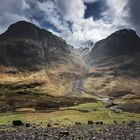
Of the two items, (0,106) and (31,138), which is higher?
(0,106)

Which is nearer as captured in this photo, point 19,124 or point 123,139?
point 123,139

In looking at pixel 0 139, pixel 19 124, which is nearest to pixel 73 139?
pixel 0 139

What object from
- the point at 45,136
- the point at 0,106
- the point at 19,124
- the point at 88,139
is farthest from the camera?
the point at 0,106

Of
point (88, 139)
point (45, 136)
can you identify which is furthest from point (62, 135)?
point (88, 139)

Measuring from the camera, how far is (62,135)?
161 ft

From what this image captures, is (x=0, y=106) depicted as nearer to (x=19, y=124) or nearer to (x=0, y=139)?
(x=19, y=124)

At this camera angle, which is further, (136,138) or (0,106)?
(0,106)

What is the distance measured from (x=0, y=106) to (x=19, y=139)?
153241 millimetres

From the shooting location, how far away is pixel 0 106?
19538 cm

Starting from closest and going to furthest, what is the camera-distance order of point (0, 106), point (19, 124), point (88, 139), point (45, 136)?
point (88, 139) < point (45, 136) < point (19, 124) < point (0, 106)

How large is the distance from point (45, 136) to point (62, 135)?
260 centimetres

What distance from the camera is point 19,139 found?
153 ft

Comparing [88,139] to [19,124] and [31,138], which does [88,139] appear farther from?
[19,124]

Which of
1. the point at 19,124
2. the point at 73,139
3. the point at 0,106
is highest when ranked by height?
the point at 0,106
